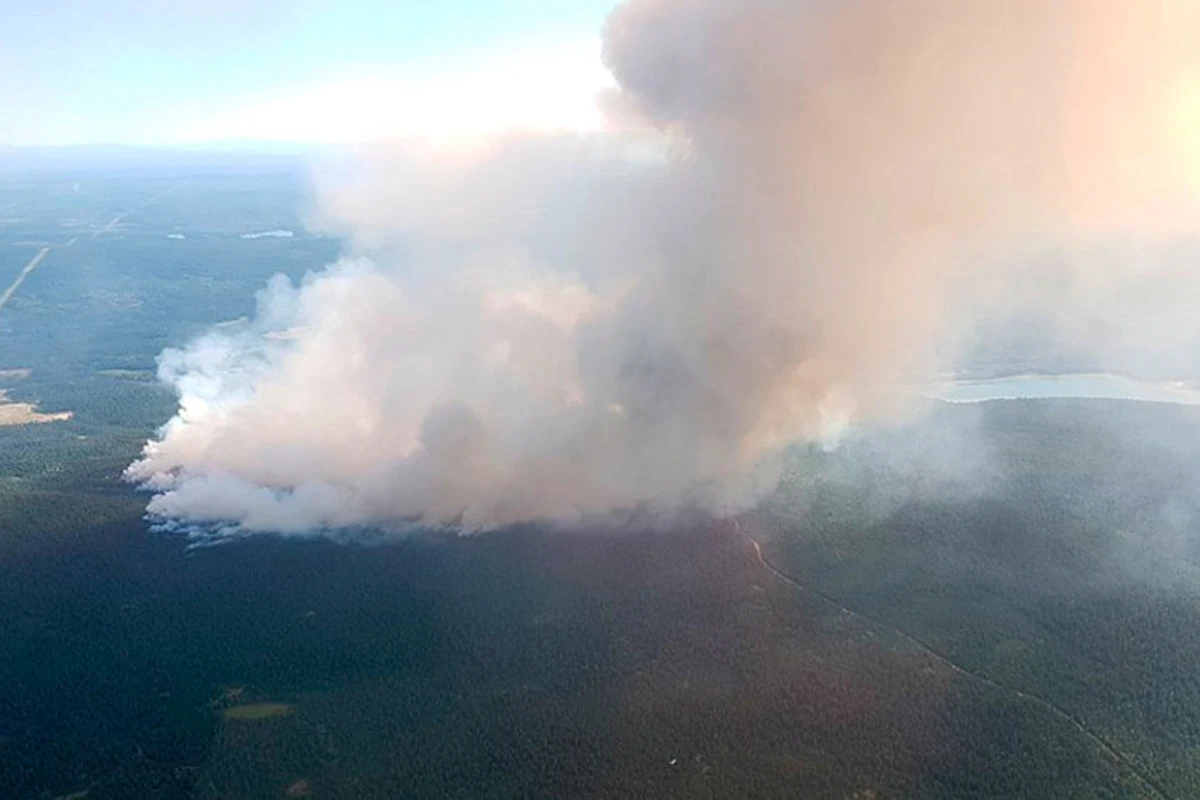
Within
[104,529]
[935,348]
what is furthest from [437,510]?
[935,348]

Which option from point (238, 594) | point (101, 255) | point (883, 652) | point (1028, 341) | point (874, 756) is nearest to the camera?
point (874, 756)

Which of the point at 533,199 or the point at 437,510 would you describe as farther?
the point at 533,199

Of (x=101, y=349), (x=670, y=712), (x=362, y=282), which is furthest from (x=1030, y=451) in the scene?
(x=101, y=349)

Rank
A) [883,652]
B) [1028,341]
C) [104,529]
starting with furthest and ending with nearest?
[1028,341], [104,529], [883,652]

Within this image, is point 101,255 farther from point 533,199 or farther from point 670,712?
point 670,712

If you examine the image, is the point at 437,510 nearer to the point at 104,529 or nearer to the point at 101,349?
the point at 104,529

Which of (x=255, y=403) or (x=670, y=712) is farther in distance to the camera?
(x=255, y=403)

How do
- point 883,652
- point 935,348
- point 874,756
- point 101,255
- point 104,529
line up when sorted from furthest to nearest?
1. point 101,255
2. point 935,348
3. point 104,529
4. point 883,652
5. point 874,756

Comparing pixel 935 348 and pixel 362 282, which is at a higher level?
pixel 362 282

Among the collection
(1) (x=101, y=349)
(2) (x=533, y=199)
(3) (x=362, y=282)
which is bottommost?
(1) (x=101, y=349)
